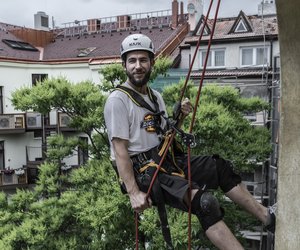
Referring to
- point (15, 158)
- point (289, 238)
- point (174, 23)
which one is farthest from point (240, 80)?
point (289, 238)

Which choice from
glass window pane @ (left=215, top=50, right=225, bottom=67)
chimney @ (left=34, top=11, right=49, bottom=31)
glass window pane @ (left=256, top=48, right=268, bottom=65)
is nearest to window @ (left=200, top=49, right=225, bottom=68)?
glass window pane @ (left=215, top=50, right=225, bottom=67)

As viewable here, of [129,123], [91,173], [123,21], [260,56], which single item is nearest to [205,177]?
[129,123]

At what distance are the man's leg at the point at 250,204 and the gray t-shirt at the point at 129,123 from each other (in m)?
0.75

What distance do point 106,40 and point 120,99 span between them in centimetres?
1708

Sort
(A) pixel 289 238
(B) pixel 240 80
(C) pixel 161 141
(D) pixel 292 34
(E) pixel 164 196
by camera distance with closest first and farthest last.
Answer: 1. (D) pixel 292 34
2. (A) pixel 289 238
3. (E) pixel 164 196
4. (C) pixel 161 141
5. (B) pixel 240 80

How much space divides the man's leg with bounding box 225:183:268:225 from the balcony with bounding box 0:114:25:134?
1559 cm

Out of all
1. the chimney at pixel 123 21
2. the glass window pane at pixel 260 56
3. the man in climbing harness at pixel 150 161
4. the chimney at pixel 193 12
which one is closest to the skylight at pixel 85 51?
the chimney at pixel 123 21

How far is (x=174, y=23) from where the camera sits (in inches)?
754

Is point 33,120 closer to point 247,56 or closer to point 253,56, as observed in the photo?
point 247,56

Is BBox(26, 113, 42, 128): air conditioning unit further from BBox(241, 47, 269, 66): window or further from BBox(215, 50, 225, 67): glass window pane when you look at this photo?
BBox(241, 47, 269, 66): window

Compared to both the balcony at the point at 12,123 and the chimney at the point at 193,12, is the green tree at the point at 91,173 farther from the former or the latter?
the chimney at the point at 193,12

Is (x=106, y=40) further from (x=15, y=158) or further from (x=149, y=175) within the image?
(x=149, y=175)

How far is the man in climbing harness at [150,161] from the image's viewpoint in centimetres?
305

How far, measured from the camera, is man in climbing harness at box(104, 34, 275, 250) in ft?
10.0
